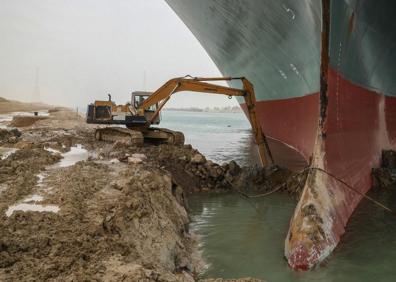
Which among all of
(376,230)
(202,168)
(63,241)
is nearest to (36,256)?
(63,241)

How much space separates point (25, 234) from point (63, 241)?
0.42 m

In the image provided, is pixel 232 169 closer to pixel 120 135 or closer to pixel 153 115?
pixel 153 115

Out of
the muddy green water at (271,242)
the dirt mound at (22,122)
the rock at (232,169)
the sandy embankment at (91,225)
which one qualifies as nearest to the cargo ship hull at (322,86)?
the muddy green water at (271,242)

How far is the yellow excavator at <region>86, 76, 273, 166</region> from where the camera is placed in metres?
9.45

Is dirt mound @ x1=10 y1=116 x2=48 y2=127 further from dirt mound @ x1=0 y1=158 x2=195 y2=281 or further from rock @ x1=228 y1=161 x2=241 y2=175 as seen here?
dirt mound @ x1=0 y1=158 x2=195 y2=281

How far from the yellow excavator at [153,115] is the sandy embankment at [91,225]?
2711 mm

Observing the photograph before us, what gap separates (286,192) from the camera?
8719 mm

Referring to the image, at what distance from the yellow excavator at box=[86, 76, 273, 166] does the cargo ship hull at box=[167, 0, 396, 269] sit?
1.69 metres

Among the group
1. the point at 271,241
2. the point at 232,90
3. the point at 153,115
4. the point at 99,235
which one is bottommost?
the point at 271,241

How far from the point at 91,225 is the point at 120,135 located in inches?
341

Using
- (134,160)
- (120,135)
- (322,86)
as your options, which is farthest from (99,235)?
(120,135)

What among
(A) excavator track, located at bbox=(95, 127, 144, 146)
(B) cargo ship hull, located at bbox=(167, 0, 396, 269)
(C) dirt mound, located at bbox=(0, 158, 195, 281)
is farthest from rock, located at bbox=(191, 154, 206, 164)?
(C) dirt mound, located at bbox=(0, 158, 195, 281)

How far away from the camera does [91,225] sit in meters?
3.72

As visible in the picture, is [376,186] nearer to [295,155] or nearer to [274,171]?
[274,171]
